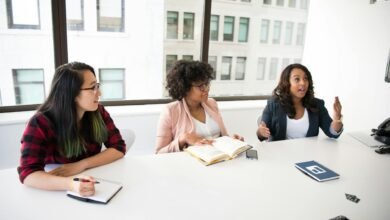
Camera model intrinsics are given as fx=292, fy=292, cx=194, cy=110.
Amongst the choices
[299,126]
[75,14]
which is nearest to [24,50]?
[75,14]

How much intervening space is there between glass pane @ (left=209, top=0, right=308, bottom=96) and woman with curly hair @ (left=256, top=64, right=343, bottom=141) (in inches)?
58.2

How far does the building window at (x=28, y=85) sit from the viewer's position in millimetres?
2760

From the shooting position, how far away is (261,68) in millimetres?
3902

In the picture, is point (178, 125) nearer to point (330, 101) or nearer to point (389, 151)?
point (389, 151)

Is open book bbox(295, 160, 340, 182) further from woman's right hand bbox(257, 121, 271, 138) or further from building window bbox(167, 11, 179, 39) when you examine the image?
building window bbox(167, 11, 179, 39)

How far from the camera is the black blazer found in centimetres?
219

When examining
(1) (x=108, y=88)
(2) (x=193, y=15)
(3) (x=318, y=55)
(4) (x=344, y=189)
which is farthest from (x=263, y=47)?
(4) (x=344, y=189)

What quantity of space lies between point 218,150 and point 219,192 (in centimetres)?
42

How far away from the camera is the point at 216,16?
3420 millimetres

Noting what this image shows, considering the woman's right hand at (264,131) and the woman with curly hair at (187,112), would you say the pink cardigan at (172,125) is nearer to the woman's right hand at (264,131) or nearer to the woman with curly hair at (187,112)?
the woman with curly hair at (187,112)

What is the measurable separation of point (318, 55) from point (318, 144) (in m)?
1.96

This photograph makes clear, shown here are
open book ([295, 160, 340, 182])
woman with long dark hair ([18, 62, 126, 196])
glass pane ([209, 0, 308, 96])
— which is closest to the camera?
woman with long dark hair ([18, 62, 126, 196])

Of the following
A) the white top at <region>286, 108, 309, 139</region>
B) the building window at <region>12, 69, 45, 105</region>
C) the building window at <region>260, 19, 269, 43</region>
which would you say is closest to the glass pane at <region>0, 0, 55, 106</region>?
the building window at <region>12, 69, 45, 105</region>

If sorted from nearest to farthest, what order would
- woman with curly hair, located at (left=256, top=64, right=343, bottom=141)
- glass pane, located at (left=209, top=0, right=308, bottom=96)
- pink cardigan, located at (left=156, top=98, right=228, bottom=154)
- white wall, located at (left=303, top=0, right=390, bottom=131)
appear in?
1. pink cardigan, located at (left=156, top=98, right=228, bottom=154)
2. woman with curly hair, located at (left=256, top=64, right=343, bottom=141)
3. white wall, located at (left=303, top=0, right=390, bottom=131)
4. glass pane, located at (left=209, top=0, right=308, bottom=96)
